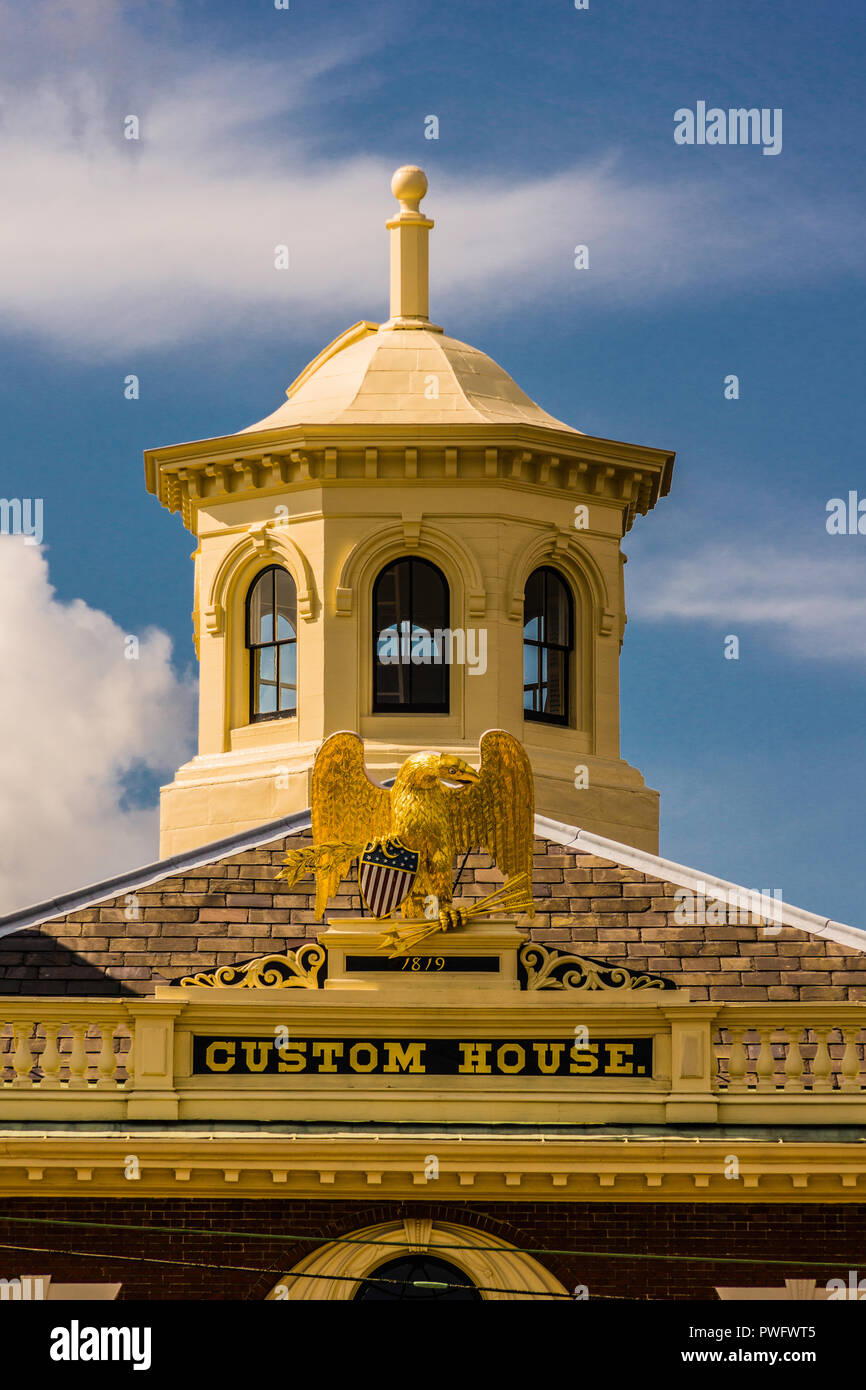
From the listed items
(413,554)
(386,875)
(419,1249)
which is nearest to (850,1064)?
(419,1249)

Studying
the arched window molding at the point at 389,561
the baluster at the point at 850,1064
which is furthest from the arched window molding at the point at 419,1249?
the arched window molding at the point at 389,561

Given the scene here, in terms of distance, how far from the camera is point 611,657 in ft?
121

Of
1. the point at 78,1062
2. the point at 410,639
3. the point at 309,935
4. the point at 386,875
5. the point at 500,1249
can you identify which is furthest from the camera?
the point at 410,639

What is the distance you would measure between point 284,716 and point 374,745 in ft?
5.82

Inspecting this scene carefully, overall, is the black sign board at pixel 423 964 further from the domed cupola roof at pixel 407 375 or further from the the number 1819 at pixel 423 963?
the domed cupola roof at pixel 407 375

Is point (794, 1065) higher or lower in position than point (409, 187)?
lower

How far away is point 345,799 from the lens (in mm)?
29281

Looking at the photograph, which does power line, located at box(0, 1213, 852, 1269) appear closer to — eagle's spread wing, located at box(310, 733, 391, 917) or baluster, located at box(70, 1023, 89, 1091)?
baluster, located at box(70, 1023, 89, 1091)

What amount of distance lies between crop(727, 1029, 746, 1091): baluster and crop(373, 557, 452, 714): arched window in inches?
350

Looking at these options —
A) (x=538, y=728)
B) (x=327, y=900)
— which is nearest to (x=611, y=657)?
(x=538, y=728)

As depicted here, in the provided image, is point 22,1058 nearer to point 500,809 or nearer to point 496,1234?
point 496,1234

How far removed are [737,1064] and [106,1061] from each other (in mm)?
5753

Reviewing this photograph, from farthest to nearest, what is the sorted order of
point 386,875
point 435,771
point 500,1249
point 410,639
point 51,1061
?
point 410,639, point 435,771, point 386,875, point 51,1061, point 500,1249
